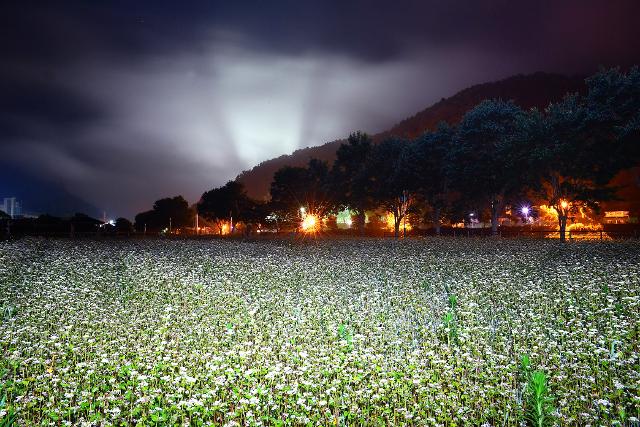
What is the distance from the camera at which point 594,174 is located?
44250 mm

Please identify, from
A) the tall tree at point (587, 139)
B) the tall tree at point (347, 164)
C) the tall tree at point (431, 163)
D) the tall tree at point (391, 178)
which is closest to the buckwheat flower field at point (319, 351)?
the tall tree at point (587, 139)

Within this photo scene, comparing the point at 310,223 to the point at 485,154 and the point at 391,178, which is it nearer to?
the point at 391,178

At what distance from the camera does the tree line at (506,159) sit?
40875 millimetres

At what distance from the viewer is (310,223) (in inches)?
4247

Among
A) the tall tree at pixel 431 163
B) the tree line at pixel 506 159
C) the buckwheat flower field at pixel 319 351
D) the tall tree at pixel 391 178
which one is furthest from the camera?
the tall tree at pixel 391 178

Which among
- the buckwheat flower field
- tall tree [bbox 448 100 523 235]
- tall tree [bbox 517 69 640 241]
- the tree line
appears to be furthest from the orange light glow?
the buckwheat flower field

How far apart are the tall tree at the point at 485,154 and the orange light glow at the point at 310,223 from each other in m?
49.9

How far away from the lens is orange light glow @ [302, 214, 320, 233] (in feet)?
348

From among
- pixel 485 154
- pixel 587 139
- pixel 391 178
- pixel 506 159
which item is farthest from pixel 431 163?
pixel 587 139

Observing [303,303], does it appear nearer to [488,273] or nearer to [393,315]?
[393,315]

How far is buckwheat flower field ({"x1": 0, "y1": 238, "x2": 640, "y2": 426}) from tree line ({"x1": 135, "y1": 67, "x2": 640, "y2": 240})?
28.6 metres

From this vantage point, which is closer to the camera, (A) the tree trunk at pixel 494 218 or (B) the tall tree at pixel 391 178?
(A) the tree trunk at pixel 494 218

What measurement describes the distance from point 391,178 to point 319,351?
6054 centimetres

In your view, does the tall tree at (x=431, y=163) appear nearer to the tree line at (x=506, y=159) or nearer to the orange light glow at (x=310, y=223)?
the tree line at (x=506, y=159)
